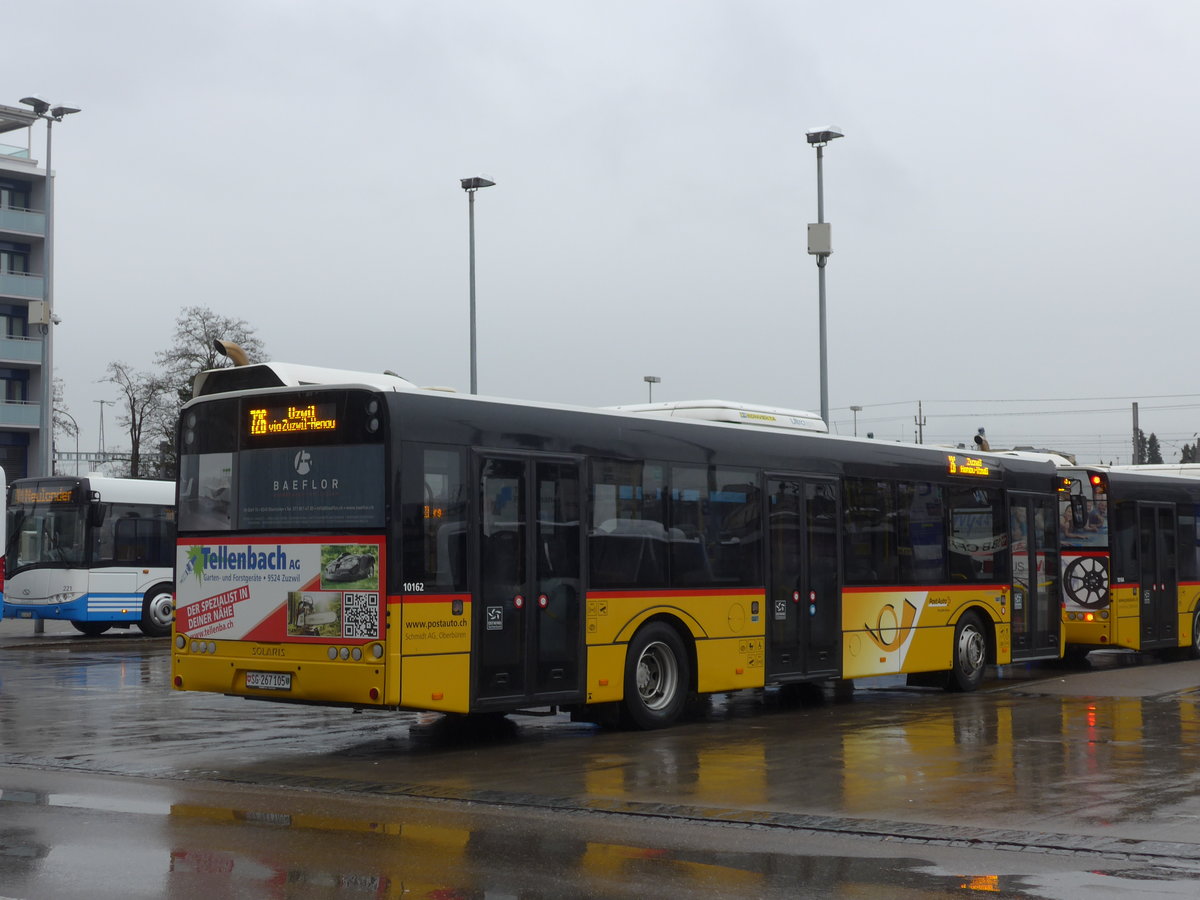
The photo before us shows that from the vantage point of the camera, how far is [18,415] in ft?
245

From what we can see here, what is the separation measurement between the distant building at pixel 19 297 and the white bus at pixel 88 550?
149ft

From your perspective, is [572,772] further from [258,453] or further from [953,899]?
[953,899]

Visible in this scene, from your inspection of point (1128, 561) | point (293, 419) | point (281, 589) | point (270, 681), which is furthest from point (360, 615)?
point (1128, 561)

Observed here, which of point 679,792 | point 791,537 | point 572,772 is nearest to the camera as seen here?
point 679,792

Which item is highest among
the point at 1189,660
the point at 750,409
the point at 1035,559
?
the point at 750,409

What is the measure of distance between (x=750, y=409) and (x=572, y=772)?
616cm

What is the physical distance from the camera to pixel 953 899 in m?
7.51

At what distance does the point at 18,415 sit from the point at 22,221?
9.17 meters

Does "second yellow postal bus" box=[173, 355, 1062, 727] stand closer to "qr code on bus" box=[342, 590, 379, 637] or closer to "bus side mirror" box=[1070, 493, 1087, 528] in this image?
"qr code on bus" box=[342, 590, 379, 637]

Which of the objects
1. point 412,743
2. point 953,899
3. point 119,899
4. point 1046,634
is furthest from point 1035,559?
point 119,899

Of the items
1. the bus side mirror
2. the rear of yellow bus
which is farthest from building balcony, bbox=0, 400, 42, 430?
the rear of yellow bus

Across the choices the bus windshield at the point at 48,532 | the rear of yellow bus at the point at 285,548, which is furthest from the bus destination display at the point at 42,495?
the rear of yellow bus at the point at 285,548

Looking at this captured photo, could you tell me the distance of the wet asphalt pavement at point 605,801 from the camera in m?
8.08

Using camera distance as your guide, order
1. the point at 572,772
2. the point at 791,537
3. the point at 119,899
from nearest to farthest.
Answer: the point at 119,899 < the point at 572,772 < the point at 791,537
